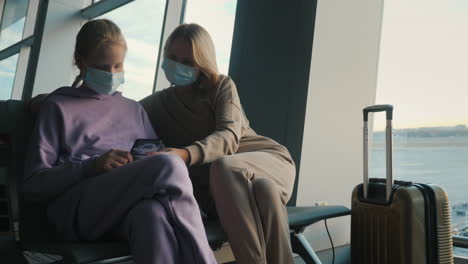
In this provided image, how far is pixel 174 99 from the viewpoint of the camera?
5.32ft

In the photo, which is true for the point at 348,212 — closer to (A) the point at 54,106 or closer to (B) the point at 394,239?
(B) the point at 394,239

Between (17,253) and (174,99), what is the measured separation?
2.50 ft

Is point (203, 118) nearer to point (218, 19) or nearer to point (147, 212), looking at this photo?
point (147, 212)

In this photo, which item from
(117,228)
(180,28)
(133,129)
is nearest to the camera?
(117,228)

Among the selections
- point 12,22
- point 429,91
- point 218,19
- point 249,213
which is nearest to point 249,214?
point 249,213

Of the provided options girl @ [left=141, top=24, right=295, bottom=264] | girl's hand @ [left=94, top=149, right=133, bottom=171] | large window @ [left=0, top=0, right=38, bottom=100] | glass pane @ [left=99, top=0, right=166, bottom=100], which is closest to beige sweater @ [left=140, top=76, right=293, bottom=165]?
girl @ [left=141, top=24, right=295, bottom=264]

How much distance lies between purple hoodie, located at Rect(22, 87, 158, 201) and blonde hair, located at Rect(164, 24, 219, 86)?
0.91 ft

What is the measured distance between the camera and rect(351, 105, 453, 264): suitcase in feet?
4.61

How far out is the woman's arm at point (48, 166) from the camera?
42.3 inches

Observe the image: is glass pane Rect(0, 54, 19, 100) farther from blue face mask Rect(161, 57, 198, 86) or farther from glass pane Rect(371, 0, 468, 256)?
glass pane Rect(371, 0, 468, 256)

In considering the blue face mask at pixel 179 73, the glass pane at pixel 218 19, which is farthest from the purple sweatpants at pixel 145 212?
the glass pane at pixel 218 19

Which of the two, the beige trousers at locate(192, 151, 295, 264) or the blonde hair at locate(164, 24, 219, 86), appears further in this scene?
the blonde hair at locate(164, 24, 219, 86)

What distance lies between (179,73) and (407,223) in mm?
950

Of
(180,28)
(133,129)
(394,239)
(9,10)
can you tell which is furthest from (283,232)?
(9,10)
